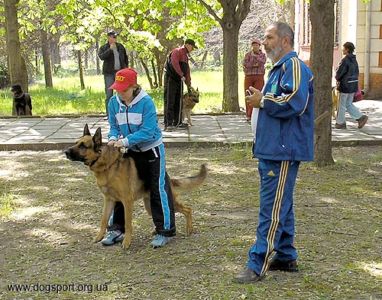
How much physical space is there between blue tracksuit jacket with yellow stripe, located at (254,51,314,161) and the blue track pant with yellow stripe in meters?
0.11

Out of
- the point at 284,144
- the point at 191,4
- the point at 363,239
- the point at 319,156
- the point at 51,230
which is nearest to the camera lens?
the point at 284,144

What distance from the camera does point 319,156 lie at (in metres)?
8.65

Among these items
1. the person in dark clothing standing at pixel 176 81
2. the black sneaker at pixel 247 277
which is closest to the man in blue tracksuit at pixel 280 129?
the black sneaker at pixel 247 277

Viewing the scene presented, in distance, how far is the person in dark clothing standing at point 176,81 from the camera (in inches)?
459

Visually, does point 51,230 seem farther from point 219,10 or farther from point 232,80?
point 219,10

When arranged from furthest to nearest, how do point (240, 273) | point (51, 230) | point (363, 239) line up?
point (51, 230) < point (363, 239) < point (240, 273)

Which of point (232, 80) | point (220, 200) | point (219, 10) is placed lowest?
point (220, 200)

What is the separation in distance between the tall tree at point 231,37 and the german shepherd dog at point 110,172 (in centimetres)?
1006

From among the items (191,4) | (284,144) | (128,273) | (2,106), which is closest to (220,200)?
(128,273)

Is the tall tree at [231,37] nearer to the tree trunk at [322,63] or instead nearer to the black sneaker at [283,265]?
the tree trunk at [322,63]

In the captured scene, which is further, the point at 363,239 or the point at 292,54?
the point at 363,239

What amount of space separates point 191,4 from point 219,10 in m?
1.21

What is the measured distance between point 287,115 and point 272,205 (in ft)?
2.25

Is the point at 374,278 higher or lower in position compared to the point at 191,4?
lower
